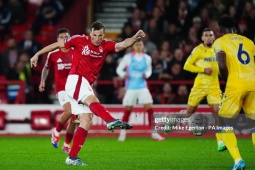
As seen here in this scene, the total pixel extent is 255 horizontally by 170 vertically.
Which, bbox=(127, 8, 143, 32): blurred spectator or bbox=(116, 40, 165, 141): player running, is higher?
bbox=(127, 8, 143, 32): blurred spectator

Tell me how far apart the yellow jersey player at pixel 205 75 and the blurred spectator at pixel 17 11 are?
983cm

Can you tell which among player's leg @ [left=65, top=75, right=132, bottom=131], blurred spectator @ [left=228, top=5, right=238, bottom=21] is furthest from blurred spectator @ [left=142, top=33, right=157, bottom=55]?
player's leg @ [left=65, top=75, right=132, bottom=131]

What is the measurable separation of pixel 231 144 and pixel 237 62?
1.24 meters

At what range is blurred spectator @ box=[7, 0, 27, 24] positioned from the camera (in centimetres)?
2572

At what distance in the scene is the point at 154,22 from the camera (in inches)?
936

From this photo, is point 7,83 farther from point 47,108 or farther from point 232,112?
point 232,112

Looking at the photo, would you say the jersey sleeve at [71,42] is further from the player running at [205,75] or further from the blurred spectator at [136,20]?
the blurred spectator at [136,20]

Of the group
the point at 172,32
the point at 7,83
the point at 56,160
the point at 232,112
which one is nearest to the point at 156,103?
the point at 172,32

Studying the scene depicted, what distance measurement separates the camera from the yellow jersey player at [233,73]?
482 inches

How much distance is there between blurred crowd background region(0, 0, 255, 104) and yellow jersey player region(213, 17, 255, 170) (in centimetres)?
933

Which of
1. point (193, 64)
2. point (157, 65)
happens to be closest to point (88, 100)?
point (193, 64)

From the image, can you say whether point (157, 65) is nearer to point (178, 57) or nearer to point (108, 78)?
point (178, 57)

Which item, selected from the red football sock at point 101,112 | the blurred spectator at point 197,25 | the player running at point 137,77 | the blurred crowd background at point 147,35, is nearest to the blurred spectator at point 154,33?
the blurred crowd background at point 147,35

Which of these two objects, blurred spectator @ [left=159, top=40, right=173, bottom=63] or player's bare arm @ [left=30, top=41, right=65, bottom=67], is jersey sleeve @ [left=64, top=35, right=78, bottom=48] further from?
blurred spectator @ [left=159, top=40, right=173, bottom=63]
